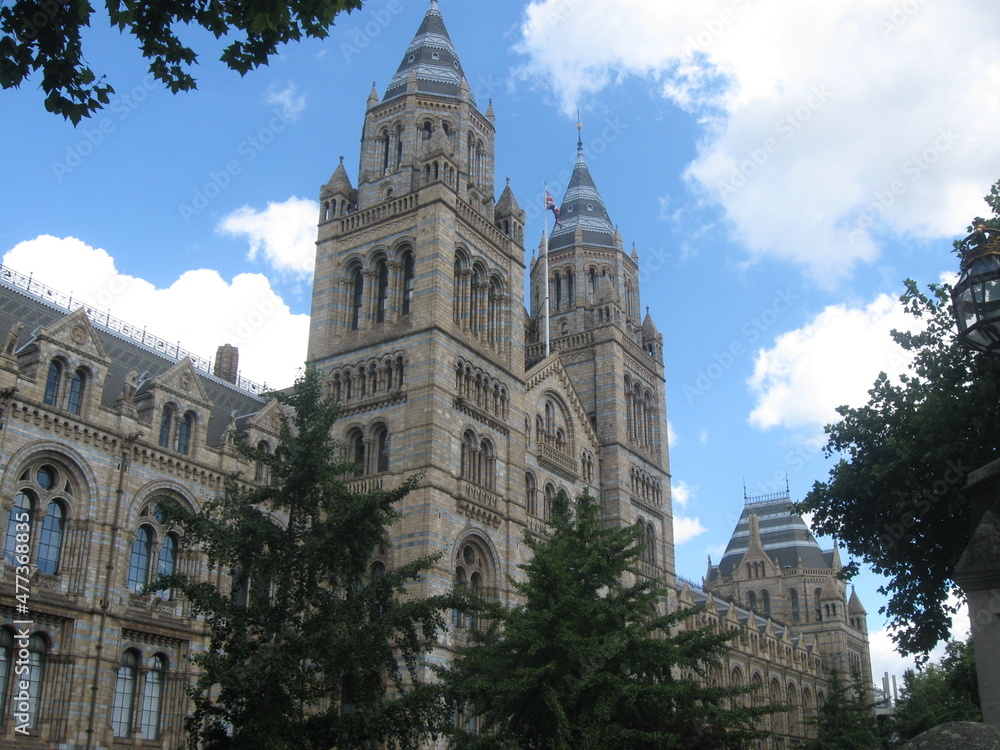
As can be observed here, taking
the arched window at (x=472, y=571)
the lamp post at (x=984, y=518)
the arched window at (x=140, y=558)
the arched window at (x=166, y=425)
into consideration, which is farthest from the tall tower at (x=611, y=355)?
the lamp post at (x=984, y=518)

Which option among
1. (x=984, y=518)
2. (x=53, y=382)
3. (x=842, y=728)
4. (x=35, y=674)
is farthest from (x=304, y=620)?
(x=842, y=728)

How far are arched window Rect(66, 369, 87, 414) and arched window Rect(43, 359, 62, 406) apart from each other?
0.41 meters

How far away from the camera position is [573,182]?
2574 inches

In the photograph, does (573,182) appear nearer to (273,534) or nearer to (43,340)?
(43,340)

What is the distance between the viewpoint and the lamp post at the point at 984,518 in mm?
8914

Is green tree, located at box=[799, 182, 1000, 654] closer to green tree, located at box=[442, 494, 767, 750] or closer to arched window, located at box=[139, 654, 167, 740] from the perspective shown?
green tree, located at box=[442, 494, 767, 750]

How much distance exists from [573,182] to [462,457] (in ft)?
101

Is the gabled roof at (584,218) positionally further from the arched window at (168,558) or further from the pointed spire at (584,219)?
the arched window at (168,558)

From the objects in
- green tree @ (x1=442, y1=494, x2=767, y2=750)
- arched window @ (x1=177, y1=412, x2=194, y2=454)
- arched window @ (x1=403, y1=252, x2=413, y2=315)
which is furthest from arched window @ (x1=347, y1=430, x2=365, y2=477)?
green tree @ (x1=442, y1=494, x2=767, y2=750)

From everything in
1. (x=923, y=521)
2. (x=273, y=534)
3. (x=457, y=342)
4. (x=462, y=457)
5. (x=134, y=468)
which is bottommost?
(x=273, y=534)

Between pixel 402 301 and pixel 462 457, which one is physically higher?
pixel 402 301

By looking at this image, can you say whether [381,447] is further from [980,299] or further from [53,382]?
[980,299]

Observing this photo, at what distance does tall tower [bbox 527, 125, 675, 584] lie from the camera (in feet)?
173

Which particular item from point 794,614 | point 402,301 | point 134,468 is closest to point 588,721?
point 134,468
